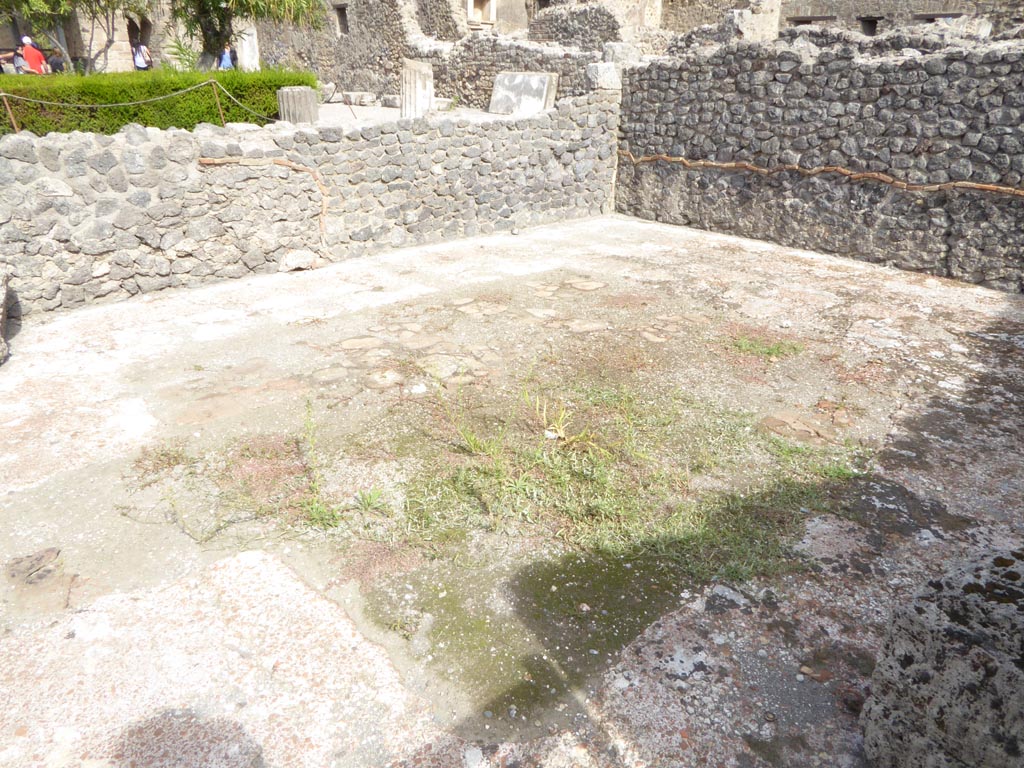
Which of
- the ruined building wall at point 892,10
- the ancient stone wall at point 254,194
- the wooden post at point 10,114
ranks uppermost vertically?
the ruined building wall at point 892,10

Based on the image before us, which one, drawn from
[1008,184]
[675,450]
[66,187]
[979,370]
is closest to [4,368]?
[66,187]

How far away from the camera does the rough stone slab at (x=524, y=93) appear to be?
391 inches

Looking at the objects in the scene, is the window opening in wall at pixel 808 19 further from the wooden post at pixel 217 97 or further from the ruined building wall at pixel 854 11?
the wooden post at pixel 217 97

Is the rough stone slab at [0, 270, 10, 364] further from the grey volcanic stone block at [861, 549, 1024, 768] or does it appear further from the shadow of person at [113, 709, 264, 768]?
the grey volcanic stone block at [861, 549, 1024, 768]

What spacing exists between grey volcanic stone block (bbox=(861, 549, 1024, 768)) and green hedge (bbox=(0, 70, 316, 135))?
8.59m

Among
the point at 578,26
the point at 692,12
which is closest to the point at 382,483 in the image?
the point at 578,26

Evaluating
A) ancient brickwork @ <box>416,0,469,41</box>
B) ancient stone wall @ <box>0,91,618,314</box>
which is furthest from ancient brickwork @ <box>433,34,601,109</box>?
ancient stone wall @ <box>0,91,618,314</box>

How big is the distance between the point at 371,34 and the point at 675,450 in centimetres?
1714

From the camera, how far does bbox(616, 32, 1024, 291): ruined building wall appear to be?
6.23 meters

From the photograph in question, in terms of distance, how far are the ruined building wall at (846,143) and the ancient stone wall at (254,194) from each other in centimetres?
115

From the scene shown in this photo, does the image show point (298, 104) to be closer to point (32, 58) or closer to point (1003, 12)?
point (1003, 12)

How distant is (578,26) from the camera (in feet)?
47.0

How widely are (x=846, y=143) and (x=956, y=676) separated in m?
6.73

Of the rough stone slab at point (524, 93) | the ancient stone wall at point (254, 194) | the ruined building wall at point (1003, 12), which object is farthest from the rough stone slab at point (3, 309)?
the ruined building wall at point (1003, 12)
